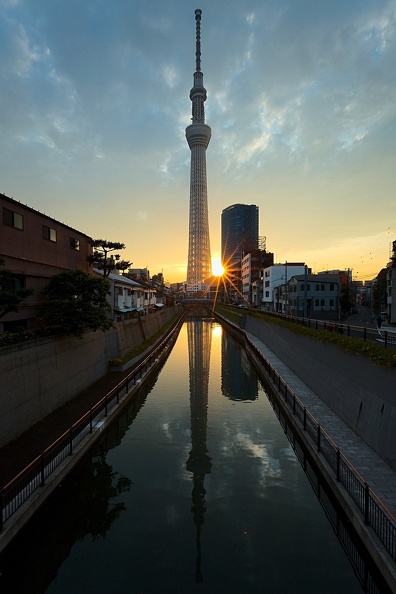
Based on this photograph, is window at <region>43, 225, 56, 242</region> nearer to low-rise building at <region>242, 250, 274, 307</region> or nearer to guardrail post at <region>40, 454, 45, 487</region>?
guardrail post at <region>40, 454, 45, 487</region>

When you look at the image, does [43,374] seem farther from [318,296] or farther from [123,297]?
[318,296]

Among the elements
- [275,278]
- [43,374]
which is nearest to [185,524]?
[43,374]

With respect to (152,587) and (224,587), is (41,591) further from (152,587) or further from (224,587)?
(224,587)

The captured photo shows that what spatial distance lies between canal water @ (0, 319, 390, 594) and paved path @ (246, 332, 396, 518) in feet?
5.54

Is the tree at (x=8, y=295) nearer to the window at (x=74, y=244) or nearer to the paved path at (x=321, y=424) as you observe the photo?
the paved path at (x=321, y=424)

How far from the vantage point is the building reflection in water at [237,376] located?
26322mm

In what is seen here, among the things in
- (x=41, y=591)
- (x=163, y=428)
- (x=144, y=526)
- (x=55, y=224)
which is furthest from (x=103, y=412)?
(x=55, y=224)

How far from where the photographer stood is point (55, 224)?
2609 cm

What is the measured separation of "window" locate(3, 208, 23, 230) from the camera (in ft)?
66.3

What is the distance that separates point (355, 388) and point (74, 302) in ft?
55.6

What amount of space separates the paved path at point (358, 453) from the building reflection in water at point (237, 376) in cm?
517

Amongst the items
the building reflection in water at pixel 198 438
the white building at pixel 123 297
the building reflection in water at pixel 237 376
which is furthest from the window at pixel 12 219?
the building reflection in water at pixel 237 376

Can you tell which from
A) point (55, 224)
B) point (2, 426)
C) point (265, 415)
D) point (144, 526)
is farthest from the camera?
point (55, 224)

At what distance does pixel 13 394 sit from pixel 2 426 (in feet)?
4.68
